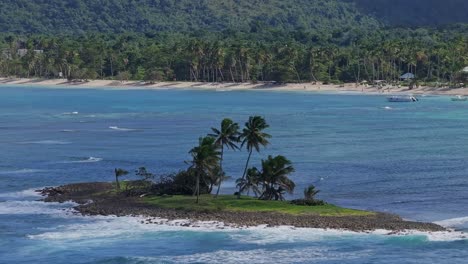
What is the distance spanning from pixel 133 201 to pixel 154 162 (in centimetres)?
2894

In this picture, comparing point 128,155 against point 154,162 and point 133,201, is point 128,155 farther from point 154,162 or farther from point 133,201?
point 133,201

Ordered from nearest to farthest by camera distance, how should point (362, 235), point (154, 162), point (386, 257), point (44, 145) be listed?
point (386, 257) → point (362, 235) → point (154, 162) → point (44, 145)

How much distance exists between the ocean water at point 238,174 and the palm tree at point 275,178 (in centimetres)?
707

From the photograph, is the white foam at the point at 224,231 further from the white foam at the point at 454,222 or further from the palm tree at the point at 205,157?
the palm tree at the point at 205,157

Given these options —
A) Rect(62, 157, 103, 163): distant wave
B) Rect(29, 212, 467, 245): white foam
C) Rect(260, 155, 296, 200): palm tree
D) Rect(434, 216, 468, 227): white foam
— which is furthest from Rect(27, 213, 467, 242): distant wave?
Rect(62, 157, 103, 163): distant wave

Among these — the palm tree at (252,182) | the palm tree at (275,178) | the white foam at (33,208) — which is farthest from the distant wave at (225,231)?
the palm tree at (275,178)

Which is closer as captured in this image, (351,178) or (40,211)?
(40,211)

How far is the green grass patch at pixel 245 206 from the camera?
300 ft

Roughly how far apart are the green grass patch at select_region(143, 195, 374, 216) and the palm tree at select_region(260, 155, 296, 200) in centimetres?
144

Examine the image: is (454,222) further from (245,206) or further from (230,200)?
(230,200)

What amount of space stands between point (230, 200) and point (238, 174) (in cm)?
2225

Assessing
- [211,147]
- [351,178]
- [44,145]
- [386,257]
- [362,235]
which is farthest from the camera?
[44,145]

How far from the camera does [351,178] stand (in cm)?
11431

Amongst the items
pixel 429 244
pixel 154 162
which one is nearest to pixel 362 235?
pixel 429 244
